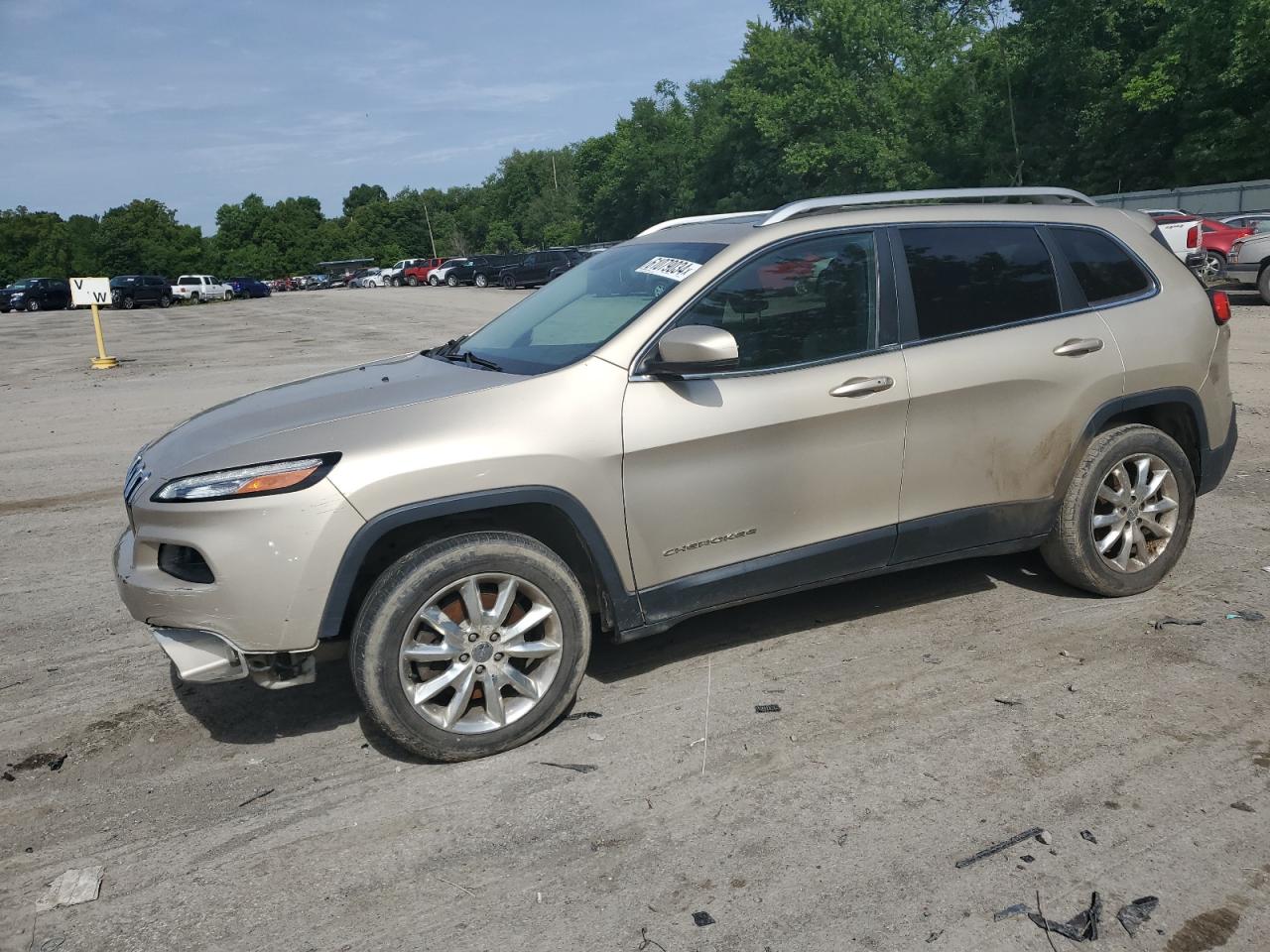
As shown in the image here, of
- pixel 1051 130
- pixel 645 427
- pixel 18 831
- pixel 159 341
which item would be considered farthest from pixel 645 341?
pixel 1051 130

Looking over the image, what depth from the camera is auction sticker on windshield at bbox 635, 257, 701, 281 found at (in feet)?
13.5

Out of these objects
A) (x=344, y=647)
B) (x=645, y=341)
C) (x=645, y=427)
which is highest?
(x=645, y=341)

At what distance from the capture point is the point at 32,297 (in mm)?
50219

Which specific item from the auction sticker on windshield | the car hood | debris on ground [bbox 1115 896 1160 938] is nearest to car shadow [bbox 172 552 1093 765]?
the car hood

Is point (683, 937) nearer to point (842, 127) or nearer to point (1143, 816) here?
point (1143, 816)

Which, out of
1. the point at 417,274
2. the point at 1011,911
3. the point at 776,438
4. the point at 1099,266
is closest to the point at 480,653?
the point at 776,438

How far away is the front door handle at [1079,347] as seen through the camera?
179 inches

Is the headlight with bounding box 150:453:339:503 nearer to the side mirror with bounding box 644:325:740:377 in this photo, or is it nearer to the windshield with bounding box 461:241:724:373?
the windshield with bounding box 461:241:724:373

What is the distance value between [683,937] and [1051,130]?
2291 inches

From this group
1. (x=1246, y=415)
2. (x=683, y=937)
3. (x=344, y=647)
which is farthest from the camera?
(x=1246, y=415)

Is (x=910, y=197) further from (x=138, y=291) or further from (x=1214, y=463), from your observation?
(x=138, y=291)

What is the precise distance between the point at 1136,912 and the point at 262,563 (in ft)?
8.96

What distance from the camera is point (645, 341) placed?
3.89m

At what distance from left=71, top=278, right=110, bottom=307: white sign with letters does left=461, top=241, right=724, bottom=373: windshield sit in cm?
1623
